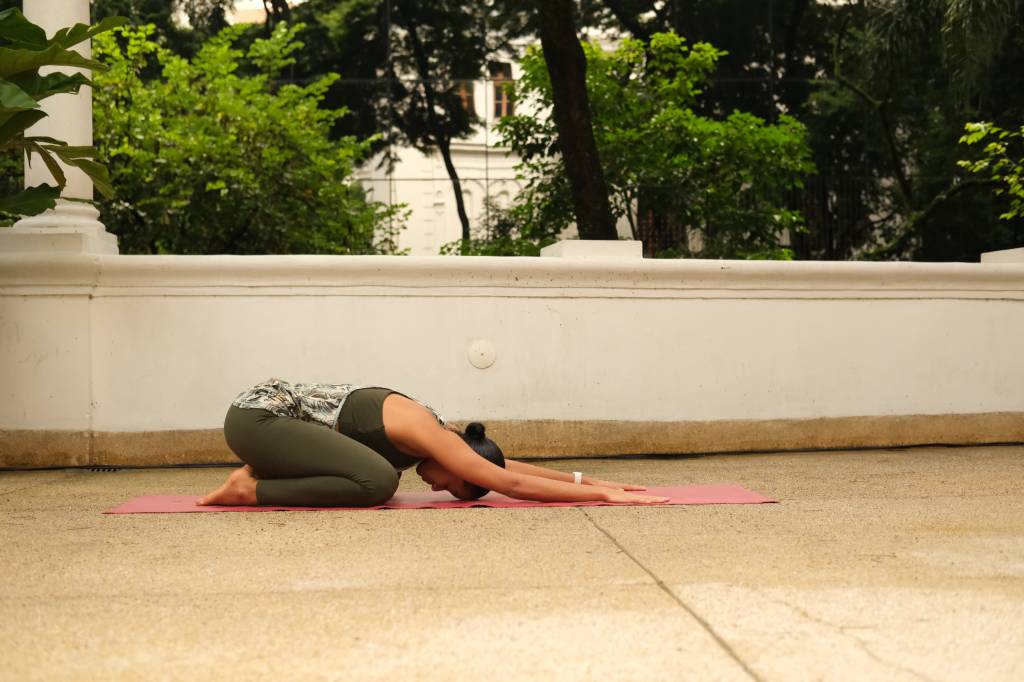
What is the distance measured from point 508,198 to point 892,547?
17876mm

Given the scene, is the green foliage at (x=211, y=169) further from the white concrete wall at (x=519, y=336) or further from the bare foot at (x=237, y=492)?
the bare foot at (x=237, y=492)

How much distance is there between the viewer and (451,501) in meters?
5.75

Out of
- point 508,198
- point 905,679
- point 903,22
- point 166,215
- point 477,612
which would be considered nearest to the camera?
point 905,679

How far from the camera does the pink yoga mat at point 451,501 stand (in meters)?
5.52

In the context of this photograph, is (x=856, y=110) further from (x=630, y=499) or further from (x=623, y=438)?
(x=630, y=499)

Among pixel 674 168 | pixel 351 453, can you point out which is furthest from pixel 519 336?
pixel 674 168

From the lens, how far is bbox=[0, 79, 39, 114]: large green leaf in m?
6.04

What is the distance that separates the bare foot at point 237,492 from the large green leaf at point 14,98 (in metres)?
2.28

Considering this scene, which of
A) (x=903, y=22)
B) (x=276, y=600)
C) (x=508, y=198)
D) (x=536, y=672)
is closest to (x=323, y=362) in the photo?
(x=276, y=600)

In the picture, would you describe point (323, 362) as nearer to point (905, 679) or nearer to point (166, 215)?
point (166, 215)

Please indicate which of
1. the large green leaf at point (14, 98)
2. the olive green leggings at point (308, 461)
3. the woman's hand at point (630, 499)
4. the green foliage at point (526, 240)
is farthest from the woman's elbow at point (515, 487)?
the green foliage at point (526, 240)

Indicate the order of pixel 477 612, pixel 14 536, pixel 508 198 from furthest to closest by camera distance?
pixel 508 198 < pixel 14 536 < pixel 477 612

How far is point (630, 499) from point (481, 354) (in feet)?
8.73

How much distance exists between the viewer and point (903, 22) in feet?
52.1
